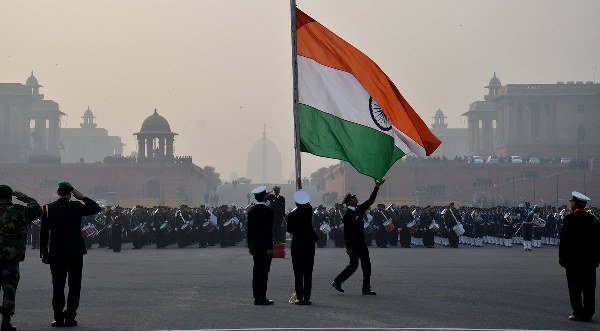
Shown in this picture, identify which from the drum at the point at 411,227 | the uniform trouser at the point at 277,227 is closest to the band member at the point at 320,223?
the drum at the point at 411,227

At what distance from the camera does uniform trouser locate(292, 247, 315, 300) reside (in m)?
14.7

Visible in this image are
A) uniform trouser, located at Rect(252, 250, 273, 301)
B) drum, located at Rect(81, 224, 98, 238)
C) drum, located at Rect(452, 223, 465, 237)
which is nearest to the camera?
uniform trouser, located at Rect(252, 250, 273, 301)

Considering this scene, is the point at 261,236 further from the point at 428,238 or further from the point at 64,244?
the point at 428,238

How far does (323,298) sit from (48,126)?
514 feet

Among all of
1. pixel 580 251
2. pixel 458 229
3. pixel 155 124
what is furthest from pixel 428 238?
pixel 155 124

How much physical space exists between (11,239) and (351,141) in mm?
5539

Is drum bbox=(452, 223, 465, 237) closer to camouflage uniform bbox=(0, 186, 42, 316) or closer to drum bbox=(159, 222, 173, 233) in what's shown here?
drum bbox=(159, 222, 173, 233)

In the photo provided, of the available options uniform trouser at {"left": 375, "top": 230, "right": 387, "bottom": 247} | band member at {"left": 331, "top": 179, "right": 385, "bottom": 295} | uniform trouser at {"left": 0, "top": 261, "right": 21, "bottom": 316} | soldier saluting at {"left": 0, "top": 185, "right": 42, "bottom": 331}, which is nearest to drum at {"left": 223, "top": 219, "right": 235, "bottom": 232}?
uniform trouser at {"left": 375, "top": 230, "right": 387, "bottom": 247}

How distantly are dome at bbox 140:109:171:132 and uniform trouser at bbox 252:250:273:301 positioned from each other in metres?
81.2

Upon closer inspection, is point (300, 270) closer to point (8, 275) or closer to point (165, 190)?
point (8, 275)

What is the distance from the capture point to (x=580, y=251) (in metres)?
13.4

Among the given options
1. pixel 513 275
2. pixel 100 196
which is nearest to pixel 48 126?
pixel 100 196

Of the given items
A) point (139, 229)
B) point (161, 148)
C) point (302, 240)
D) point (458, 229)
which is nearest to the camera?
point (302, 240)

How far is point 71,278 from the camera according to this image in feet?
41.2
